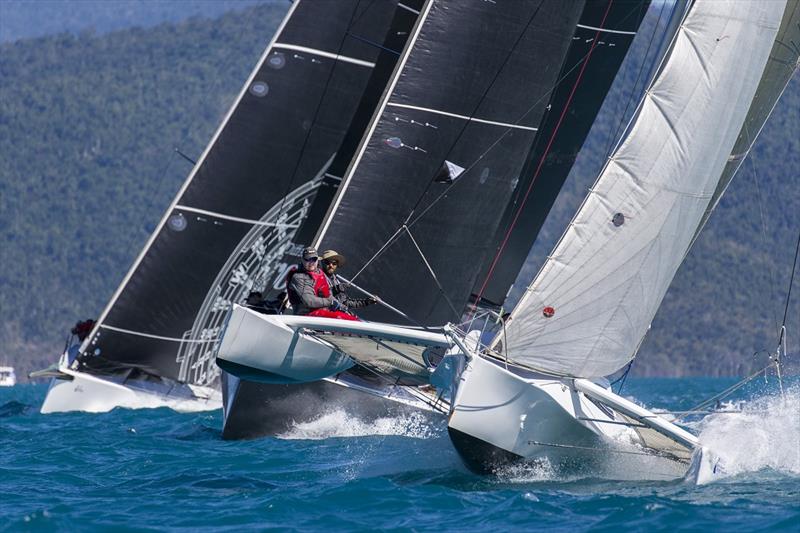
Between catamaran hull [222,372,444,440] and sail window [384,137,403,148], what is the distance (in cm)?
238

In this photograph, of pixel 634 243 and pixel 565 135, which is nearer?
pixel 634 243

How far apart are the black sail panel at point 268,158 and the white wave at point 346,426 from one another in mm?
4394

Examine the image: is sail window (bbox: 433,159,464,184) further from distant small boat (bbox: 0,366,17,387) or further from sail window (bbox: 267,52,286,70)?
distant small boat (bbox: 0,366,17,387)

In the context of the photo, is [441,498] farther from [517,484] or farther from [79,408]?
[79,408]

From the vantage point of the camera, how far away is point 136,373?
18.6m

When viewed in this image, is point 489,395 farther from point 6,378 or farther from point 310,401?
point 6,378

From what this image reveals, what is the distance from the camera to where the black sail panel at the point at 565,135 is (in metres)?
16.6

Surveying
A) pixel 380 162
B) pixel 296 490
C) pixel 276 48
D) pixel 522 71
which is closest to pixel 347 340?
pixel 296 490

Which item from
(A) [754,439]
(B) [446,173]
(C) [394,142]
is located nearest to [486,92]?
(B) [446,173]

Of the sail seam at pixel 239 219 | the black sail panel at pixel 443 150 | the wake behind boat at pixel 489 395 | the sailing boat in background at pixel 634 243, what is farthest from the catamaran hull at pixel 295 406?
the sail seam at pixel 239 219

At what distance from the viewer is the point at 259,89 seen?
58.3 ft

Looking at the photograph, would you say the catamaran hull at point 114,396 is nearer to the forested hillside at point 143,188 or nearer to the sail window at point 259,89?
the sail window at point 259,89

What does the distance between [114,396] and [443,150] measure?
6.65 meters

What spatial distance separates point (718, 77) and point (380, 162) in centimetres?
449
